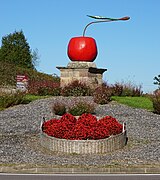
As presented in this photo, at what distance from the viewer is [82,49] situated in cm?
2538

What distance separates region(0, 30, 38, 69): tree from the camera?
192 feet

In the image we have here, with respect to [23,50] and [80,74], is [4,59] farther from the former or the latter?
[80,74]

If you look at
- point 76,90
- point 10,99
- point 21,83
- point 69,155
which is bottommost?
point 21,83

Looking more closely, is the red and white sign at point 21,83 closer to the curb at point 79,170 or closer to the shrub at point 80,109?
the shrub at point 80,109

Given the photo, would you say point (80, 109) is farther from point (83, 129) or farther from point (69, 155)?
point (69, 155)

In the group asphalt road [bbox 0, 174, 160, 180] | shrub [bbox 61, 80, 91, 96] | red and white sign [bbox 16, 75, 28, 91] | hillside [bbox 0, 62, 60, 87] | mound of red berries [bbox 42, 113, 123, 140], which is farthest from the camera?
hillside [bbox 0, 62, 60, 87]

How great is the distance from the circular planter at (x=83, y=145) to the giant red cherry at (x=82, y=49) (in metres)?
14.1

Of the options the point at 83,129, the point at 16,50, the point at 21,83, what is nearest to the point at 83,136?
the point at 83,129

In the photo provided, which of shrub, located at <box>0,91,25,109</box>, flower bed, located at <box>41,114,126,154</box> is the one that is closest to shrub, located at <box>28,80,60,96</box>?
shrub, located at <box>0,91,25,109</box>

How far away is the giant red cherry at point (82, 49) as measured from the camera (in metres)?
25.4

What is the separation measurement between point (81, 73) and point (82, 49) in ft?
4.45

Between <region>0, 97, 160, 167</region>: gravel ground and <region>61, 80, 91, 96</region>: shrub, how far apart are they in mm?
2974

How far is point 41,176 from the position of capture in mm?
8719

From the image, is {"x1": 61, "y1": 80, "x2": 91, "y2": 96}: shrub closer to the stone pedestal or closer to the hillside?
the stone pedestal
